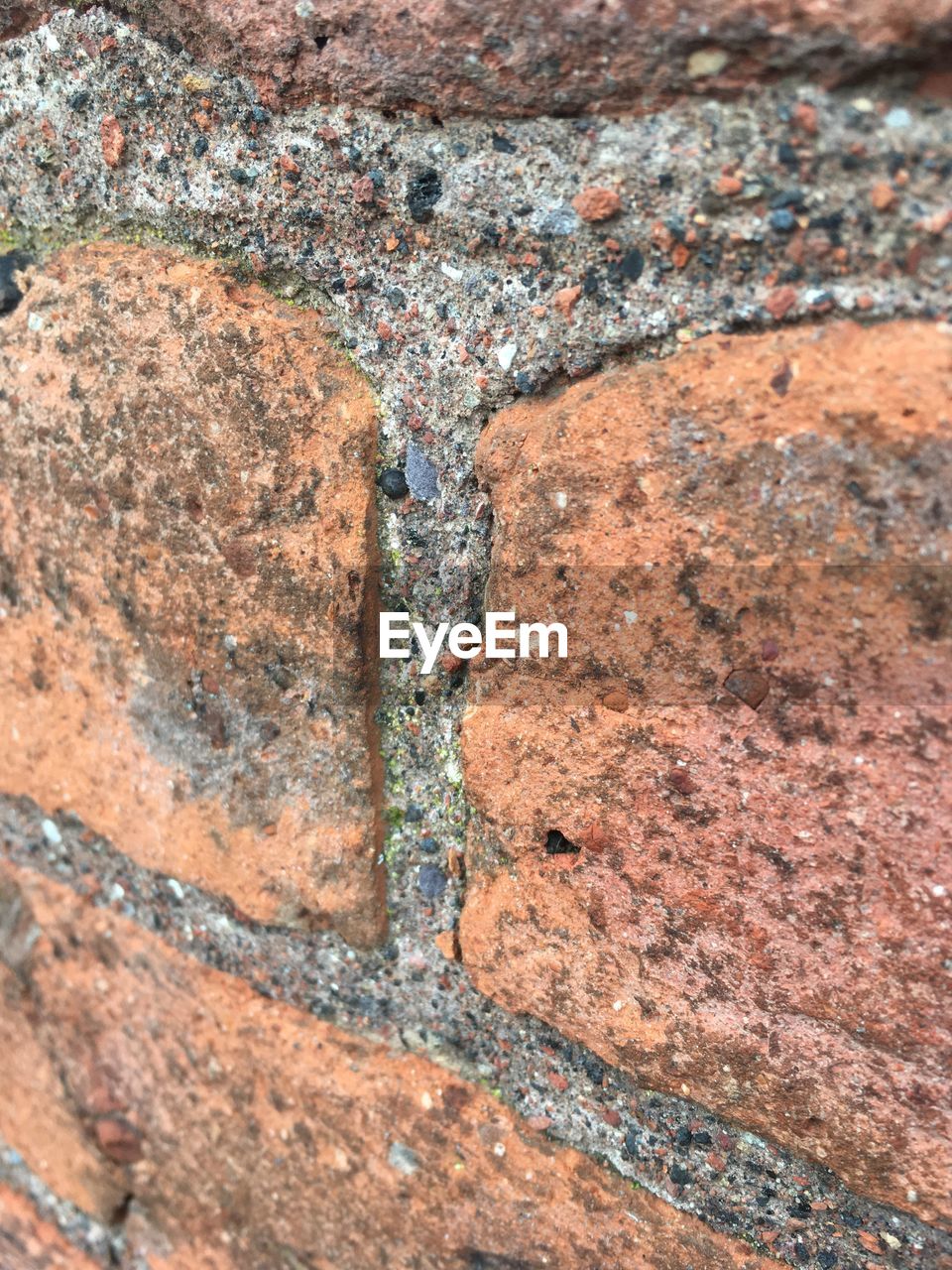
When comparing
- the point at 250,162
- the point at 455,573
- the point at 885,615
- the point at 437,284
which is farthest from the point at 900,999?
the point at 250,162

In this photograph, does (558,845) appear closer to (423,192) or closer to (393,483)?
(393,483)

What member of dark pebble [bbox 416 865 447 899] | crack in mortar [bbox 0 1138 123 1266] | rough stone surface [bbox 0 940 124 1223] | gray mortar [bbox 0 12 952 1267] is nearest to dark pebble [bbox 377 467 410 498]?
gray mortar [bbox 0 12 952 1267]

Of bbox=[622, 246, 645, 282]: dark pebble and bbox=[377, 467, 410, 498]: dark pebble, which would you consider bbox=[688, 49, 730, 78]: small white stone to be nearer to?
bbox=[622, 246, 645, 282]: dark pebble

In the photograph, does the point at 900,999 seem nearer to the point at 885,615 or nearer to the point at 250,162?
the point at 885,615

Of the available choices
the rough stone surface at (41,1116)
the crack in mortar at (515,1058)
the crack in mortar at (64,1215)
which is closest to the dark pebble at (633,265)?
the crack in mortar at (515,1058)

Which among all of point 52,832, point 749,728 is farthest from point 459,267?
point 52,832
